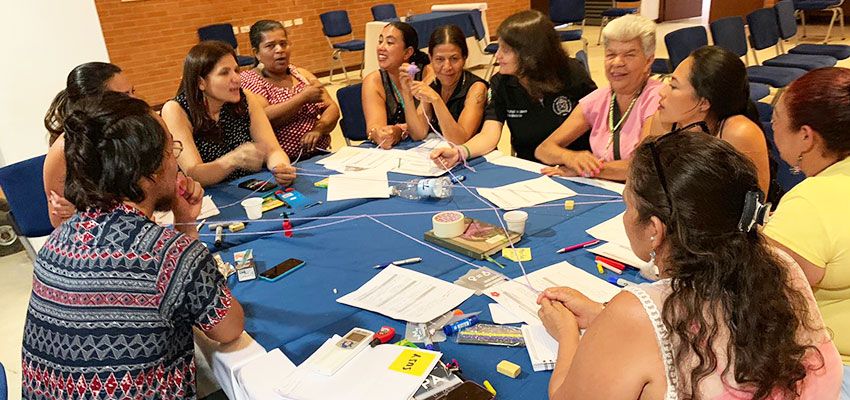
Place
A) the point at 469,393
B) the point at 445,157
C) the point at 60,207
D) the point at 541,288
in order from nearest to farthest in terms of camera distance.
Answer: the point at 469,393 < the point at 541,288 < the point at 60,207 < the point at 445,157

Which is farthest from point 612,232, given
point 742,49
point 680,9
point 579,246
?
point 680,9

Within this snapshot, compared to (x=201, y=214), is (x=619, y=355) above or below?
above

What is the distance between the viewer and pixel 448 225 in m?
2.01

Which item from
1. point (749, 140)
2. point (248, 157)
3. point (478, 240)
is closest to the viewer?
point (478, 240)

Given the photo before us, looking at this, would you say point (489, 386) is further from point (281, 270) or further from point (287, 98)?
point (287, 98)

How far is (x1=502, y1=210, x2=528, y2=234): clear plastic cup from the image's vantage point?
2.01 m

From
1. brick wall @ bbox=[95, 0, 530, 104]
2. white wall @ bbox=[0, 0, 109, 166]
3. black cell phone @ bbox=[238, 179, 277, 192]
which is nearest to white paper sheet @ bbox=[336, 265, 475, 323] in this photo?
black cell phone @ bbox=[238, 179, 277, 192]

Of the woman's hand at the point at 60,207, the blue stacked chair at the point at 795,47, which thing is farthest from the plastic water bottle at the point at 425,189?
the blue stacked chair at the point at 795,47

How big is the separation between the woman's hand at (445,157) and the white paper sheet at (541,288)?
990 mm

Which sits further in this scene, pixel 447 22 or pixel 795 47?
pixel 447 22

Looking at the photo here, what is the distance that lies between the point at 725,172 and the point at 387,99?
257cm

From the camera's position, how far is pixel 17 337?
120 inches

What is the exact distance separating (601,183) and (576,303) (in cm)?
108

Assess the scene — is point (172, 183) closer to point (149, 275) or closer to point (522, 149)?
point (149, 275)
